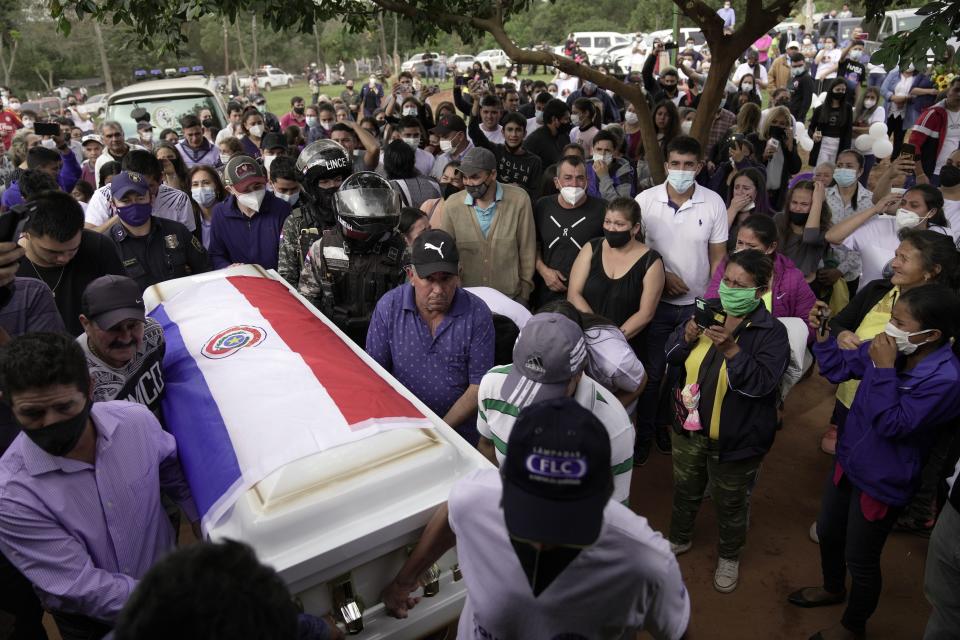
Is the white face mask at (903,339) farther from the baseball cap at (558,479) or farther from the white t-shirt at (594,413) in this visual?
the baseball cap at (558,479)

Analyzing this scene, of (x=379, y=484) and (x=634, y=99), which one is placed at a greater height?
(x=634, y=99)

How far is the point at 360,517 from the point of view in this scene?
6.45ft

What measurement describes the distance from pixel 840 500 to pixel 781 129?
4530 millimetres

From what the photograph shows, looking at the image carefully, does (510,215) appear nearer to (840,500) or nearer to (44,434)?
(840,500)

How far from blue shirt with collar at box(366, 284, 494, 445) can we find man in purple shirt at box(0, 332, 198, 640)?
3.89 feet

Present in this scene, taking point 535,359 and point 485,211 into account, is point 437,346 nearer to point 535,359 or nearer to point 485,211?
point 535,359

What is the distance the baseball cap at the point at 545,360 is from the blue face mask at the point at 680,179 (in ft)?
7.93

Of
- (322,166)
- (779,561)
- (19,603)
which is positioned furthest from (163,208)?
(779,561)

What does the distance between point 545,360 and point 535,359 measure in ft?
0.12

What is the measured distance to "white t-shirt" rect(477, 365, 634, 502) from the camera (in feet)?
6.99

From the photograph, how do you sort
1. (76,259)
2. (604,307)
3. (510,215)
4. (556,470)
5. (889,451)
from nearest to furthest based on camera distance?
(556,470)
(889,451)
(76,259)
(604,307)
(510,215)

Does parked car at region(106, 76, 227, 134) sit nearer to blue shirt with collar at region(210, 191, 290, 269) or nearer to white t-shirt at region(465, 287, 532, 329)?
blue shirt with collar at region(210, 191, 290, 269)

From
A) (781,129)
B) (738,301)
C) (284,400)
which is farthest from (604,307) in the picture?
(781,129)

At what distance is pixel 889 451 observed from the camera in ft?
8.53
